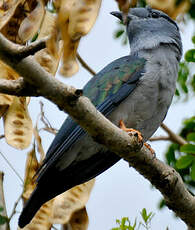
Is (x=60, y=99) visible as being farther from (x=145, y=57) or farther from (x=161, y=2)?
(x=145, y=57)

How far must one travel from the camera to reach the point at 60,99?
8.19 feet

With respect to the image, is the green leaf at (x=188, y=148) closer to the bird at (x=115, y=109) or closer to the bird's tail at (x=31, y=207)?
the bird at (x=115, y=109)

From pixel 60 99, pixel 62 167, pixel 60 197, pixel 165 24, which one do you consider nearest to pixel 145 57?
pixel 165 24

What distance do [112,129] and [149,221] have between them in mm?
1132

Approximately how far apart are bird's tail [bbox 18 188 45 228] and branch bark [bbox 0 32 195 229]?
0.82 meters

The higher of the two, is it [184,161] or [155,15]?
[155,15]

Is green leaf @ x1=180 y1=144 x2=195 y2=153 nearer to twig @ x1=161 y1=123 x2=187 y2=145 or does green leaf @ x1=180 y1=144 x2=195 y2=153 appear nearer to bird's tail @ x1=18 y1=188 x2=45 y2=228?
twig @ x1=161 y1=123 x2=187 y2=145

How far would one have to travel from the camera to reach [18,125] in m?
3.15

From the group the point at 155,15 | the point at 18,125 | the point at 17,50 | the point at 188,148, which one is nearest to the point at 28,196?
the point at 18,125

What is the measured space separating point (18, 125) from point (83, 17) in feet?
4.02

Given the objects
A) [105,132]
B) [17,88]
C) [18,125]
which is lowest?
[18,125]

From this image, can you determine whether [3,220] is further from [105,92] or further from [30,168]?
[105,92]

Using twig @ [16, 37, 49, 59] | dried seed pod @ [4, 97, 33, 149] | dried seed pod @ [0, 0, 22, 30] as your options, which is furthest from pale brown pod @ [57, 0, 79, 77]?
dried seed pod @ [4, 97, 33, 149]

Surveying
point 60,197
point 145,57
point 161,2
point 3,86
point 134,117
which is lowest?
point 60,197
